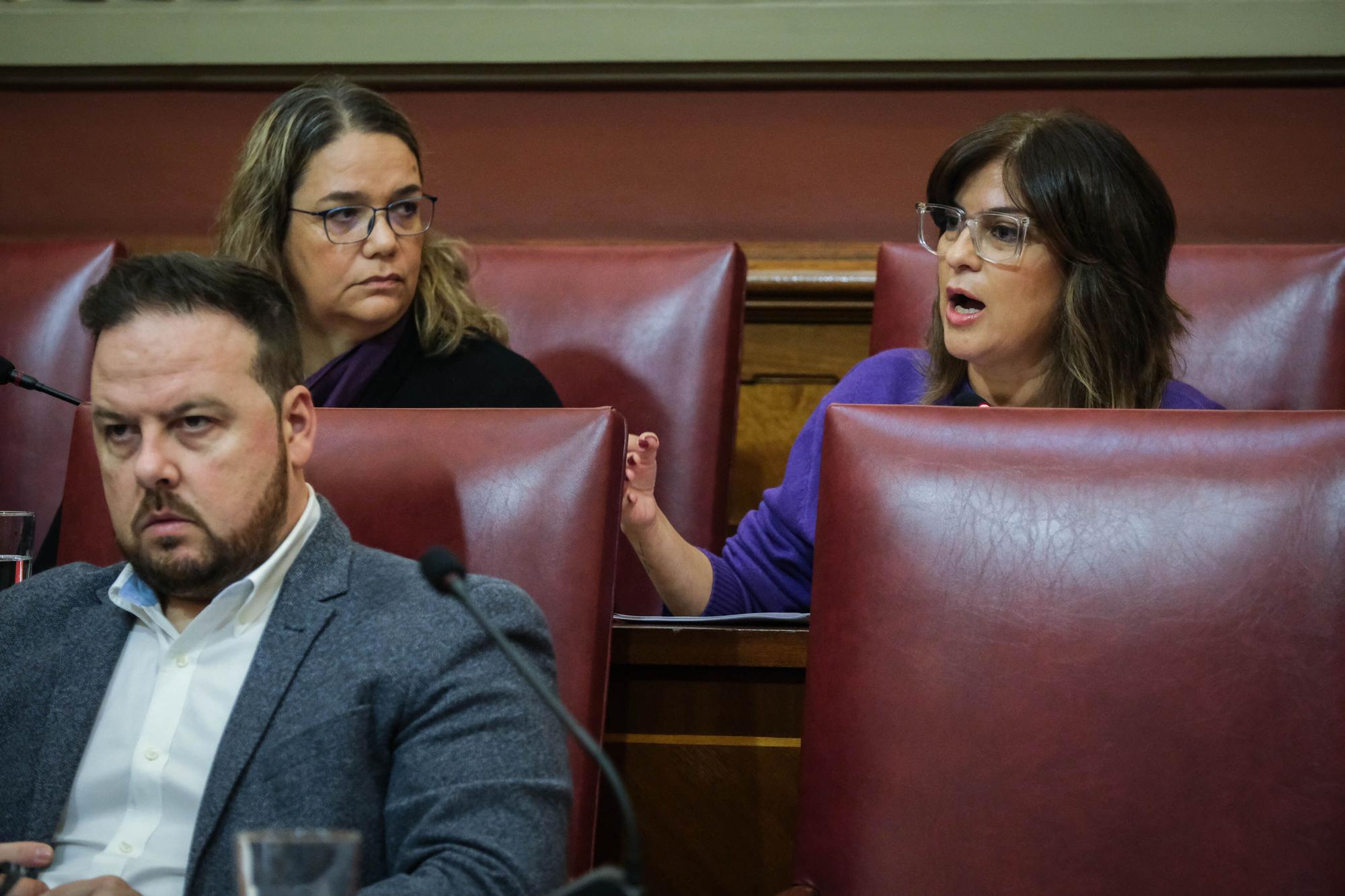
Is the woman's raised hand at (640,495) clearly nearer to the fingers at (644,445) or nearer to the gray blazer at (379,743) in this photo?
the fingers at (644,445)

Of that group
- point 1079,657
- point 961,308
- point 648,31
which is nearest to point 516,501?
point 1079,657

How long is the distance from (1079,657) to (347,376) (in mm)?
857

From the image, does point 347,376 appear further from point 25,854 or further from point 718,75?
point 25,854

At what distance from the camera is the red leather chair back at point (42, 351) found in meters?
1.43

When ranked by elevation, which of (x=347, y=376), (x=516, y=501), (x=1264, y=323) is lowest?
(x=516, y=501)

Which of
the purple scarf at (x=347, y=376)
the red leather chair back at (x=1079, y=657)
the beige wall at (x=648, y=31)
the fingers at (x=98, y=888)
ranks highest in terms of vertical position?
the beige wall at (x=648, y=31)

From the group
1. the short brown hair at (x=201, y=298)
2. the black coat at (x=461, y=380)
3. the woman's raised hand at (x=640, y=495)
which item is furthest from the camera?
the black coat at (x=461, y=380)

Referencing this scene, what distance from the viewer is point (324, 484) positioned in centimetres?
95

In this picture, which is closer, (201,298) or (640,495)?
(201,298)

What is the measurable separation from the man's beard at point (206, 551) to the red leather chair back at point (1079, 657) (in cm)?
33

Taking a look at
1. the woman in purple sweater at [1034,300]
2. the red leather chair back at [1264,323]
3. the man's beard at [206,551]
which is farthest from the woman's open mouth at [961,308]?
the man's beard at [206,551]

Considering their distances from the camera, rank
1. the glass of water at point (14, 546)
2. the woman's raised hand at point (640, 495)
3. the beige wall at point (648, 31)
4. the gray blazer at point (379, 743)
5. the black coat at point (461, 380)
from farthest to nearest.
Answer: the beige wall at point (648, 31)
the black coat at point (461, 380)
the woman's raised hand at point (640, 495)
the glass of water at point (14, 546)
the gray blazer at point (379, 743)

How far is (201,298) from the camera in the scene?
0.85 m

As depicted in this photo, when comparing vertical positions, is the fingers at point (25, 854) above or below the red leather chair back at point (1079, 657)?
below
